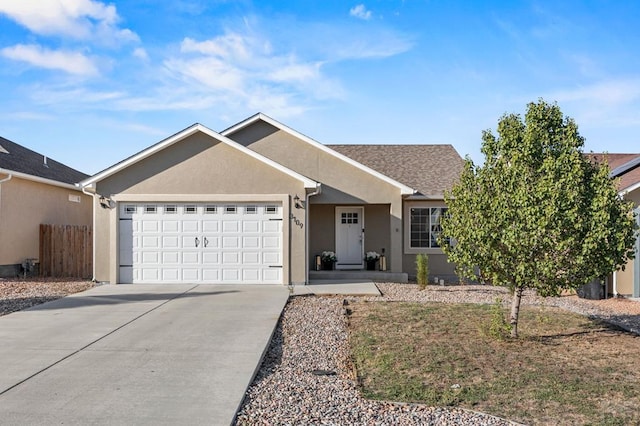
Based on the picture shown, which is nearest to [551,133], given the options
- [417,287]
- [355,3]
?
[355,3]

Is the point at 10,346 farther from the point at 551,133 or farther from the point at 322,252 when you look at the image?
the point at 322,252

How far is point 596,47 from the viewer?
13000 millimetres

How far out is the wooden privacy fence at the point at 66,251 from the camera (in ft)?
53.3

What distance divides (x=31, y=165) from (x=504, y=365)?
17.6 meters

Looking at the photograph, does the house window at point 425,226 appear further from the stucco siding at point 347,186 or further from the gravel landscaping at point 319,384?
the gravel landscaping at point 319,384

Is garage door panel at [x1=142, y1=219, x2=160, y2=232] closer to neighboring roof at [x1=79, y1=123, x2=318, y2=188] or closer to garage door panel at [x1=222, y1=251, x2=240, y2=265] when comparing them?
neighboring roof at [x1=79, y1=123, x2=318, y2=188]

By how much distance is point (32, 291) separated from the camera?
12.8 meters

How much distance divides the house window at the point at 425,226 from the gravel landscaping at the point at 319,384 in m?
6.15

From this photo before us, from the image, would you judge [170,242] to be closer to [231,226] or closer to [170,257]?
[170,257]

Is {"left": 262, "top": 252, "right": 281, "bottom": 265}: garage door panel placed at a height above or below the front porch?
above

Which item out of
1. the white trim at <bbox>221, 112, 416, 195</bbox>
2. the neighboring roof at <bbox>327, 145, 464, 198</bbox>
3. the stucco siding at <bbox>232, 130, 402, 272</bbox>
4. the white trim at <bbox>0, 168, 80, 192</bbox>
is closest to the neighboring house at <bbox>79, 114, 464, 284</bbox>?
the stucco siding at <bbox>232, 130, 402, 272</bbox>

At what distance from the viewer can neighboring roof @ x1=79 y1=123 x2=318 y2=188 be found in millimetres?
13742

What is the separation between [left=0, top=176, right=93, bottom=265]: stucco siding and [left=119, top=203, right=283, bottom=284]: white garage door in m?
4.43

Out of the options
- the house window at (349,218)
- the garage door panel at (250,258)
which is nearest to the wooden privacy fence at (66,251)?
the garage door panel at (250,258)
